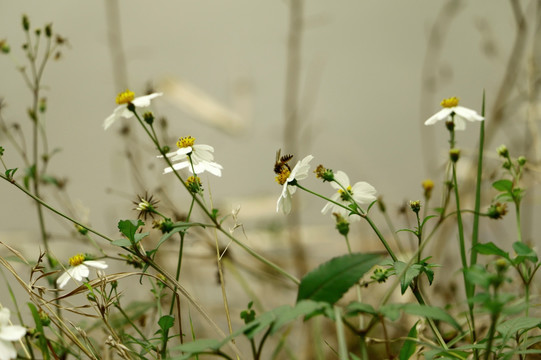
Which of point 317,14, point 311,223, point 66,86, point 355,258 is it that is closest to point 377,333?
point 311,223

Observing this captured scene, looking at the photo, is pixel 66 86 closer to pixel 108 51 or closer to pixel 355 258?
pixel 108 51

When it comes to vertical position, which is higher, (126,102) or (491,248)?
(126,102)

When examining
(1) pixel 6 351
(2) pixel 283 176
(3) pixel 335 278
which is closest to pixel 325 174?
(2) pixel 283 176

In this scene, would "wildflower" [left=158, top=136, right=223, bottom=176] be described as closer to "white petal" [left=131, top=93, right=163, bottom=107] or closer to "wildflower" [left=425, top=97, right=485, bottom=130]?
"white petal" [left=131, top=93, right=163, bottom=107]

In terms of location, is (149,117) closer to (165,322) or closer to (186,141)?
(186,141)

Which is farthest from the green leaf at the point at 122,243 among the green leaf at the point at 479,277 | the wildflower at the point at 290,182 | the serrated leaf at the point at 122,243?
the green leaf at the point at 479,277

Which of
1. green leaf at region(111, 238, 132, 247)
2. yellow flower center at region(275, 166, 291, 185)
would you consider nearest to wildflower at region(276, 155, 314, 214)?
yellow flower center at region(275, 166, 291, 185)

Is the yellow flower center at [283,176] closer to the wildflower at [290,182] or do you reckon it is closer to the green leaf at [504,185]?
the wildflower at [290,182]

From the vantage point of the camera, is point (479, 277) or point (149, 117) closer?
point (479, 277)
